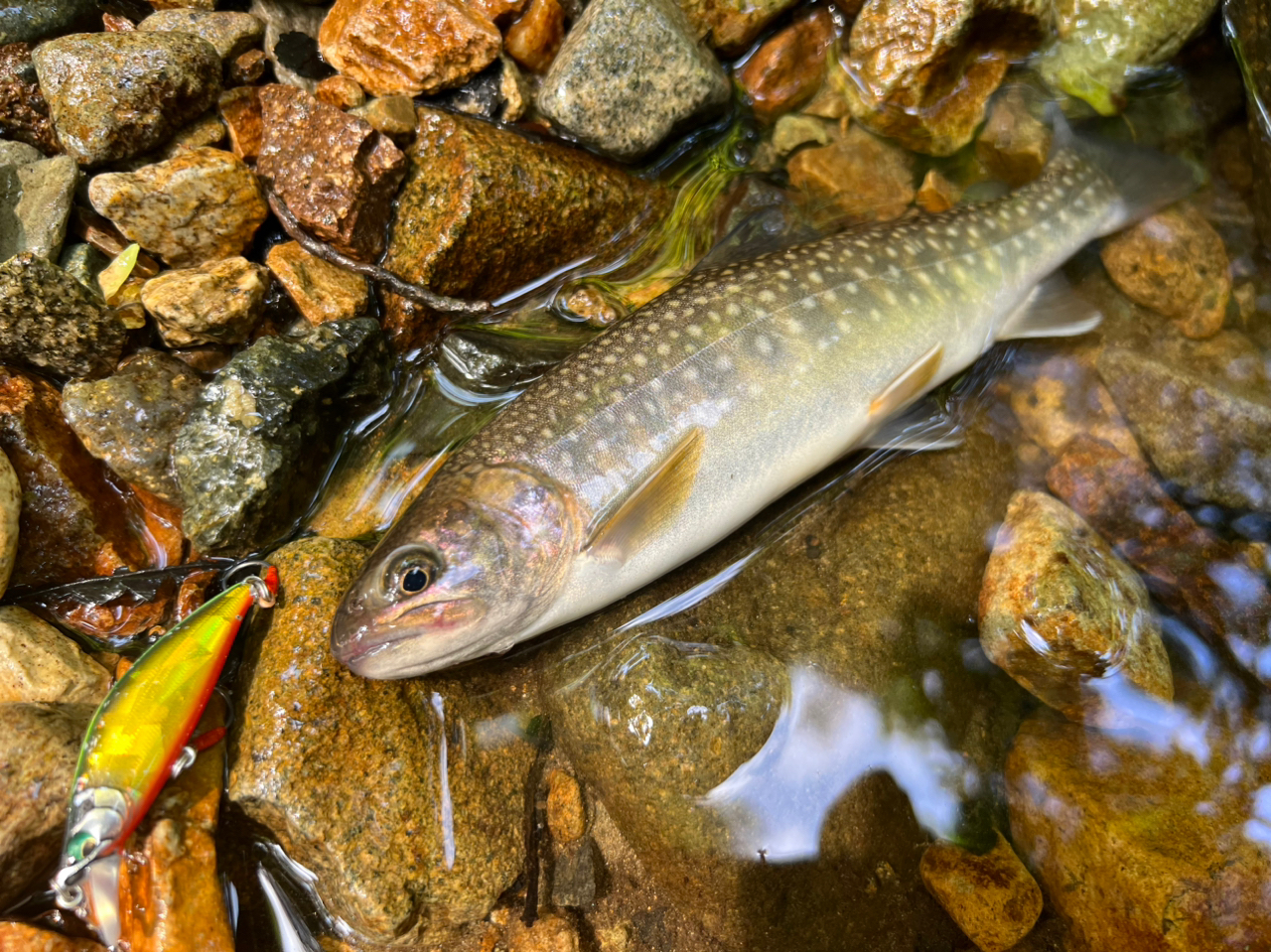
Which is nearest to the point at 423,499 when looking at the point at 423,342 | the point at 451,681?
the point at 451,681

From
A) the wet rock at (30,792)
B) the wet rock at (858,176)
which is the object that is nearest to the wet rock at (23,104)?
the wet rock at (30,792)

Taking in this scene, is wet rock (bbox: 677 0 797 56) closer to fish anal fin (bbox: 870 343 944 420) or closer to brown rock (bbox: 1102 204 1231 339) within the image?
fish anal fin (bbox: 870 343 944 420)

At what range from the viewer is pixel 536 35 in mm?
3750

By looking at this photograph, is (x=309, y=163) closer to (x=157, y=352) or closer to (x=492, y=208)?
(x=492, y=208)

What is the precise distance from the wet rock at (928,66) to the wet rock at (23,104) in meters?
4.23

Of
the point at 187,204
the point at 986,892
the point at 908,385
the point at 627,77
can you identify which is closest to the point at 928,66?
the point at 627,77

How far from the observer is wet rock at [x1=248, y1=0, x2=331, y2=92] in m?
3.68

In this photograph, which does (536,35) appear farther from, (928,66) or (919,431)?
(919,431)

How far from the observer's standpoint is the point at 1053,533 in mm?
3129

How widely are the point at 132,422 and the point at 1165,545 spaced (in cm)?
468

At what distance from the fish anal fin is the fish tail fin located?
5.03ft

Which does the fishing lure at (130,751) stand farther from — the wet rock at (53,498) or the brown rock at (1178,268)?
the brown rock at (1178,268)

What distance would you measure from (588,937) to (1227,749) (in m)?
2.74

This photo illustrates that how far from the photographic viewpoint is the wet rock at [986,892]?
8.99 ft
